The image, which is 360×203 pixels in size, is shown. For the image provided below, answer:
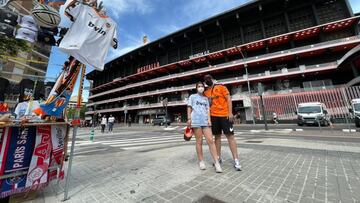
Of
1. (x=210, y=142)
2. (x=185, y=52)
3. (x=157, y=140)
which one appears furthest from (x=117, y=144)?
(x=185, y=52)

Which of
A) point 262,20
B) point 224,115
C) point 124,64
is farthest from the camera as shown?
point 124,64

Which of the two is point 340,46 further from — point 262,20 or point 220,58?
point 220,58

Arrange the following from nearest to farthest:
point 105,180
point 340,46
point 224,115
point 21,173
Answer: point 21,173
point 105,180
point 224,115
point 340,46

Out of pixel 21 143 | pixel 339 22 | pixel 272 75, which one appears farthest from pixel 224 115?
pixel 339 22

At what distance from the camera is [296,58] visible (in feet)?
79.4

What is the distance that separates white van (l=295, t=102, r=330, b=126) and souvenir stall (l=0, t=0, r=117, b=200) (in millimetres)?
16837

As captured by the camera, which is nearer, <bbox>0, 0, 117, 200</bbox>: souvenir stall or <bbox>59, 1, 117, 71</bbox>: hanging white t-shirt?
<bbox>0, 0, 117, 200</bbox>: souvenir stall

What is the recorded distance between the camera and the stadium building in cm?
2100

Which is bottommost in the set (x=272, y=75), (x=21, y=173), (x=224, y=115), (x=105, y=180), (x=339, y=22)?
(x=105, y=180)

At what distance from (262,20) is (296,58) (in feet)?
29.7

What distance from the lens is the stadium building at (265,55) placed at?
2100 cm

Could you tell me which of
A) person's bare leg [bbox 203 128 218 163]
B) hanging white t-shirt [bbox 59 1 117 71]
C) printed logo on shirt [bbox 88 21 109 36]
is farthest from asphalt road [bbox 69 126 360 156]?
printed logo on shirt [bbox 88 21 109 36]

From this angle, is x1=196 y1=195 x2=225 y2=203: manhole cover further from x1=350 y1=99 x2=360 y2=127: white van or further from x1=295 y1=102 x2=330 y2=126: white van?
x1=295 y1=102 x2=330 y2=126: white van

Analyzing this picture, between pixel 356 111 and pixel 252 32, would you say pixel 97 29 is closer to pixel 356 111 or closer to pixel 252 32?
pixel 356 111
